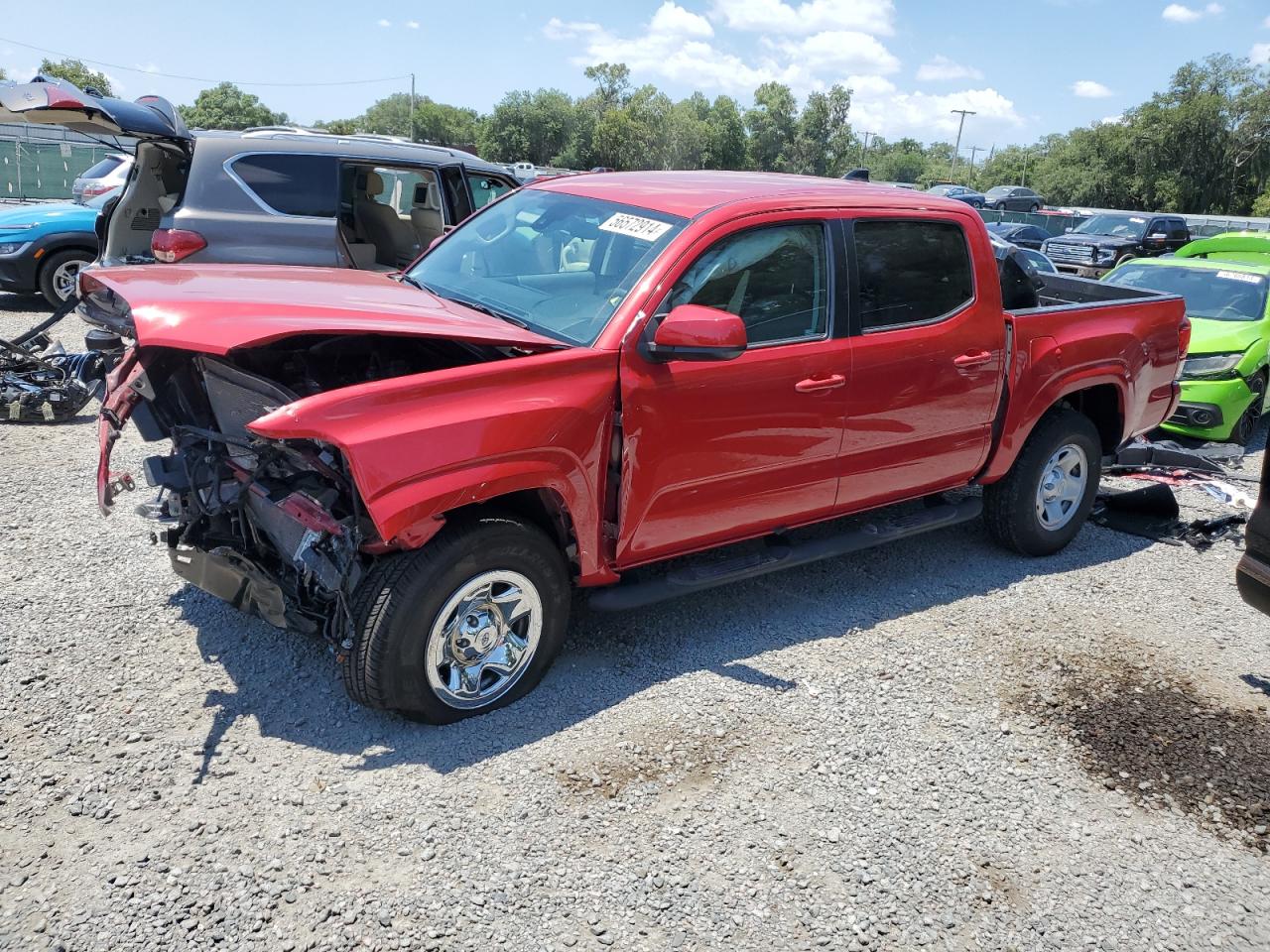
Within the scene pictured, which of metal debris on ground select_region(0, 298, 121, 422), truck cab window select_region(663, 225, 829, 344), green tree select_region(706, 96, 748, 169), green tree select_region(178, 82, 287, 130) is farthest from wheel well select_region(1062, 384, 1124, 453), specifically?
green tree select_region(178, 82, 287, 130)

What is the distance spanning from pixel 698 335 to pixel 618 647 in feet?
5.06

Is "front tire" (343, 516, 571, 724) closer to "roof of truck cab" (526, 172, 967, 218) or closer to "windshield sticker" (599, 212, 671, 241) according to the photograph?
"windshield sticker" (599, 212, 671, 241)

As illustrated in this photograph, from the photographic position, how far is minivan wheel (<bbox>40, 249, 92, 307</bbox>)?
33.5ft

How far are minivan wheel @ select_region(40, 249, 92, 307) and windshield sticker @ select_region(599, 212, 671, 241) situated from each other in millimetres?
8473

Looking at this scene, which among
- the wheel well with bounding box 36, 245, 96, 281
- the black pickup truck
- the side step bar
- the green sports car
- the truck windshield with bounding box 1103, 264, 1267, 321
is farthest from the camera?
the black pickup truck

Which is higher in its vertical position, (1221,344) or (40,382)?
(1221,344)

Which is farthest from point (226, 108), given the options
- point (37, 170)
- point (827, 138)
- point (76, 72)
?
point (37, 170)

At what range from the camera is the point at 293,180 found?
718 centimetres

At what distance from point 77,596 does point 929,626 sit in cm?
399

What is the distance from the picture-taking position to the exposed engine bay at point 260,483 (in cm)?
333

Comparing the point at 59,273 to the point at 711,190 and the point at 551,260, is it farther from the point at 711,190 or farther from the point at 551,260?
the point at 711,190

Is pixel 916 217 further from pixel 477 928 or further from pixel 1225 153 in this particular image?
pixel 1225 153

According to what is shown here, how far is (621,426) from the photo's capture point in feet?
11.9

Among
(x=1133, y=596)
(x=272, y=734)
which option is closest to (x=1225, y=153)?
(x=1133, y=596)
